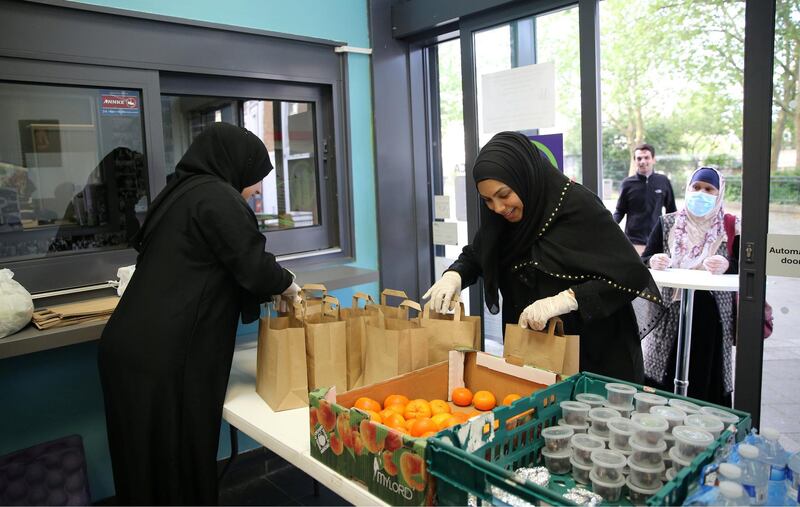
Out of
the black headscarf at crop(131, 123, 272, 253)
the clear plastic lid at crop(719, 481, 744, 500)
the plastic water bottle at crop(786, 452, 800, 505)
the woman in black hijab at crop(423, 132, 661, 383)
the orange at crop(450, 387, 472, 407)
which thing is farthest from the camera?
the black headscarf at crop(131, 123, 272, 253)

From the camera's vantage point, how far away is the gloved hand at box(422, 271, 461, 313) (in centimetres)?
172

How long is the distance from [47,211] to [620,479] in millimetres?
2272

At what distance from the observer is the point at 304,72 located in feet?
9.84

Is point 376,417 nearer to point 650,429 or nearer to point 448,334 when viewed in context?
point 448,334

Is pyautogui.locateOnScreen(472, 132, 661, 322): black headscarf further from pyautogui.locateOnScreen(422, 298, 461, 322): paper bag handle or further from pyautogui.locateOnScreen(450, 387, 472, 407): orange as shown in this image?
pyautogui.locateOnScreen(450, 387, 472, 407): orange

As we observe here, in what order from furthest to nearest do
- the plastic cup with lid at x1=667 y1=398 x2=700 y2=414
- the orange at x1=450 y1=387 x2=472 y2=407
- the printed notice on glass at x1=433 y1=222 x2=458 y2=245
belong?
the printed notice on glass at x1=433 y1=222 x2=458 y2=245, the orange at x1=450 y1=387 x2=472 y2=407, the plastic cup with lid at x1=667 y1=398 x2=700 y2=414

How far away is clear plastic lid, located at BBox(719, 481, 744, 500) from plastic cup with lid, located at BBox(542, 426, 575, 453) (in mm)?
356

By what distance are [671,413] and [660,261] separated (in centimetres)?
205

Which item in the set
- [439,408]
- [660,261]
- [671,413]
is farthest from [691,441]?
[660,261]

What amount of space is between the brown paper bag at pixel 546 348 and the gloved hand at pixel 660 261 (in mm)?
1768

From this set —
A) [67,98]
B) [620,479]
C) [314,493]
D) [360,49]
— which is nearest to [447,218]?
[360,49]

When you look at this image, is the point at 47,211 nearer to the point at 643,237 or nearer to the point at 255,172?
Answer: the point at 255,172

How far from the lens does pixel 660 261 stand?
3.01m

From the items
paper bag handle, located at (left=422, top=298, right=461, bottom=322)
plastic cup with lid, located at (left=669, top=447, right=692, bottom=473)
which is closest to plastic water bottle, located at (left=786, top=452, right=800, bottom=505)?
plastic cup with lid, located at (left=669, top=447, right=692, bottom=473)
